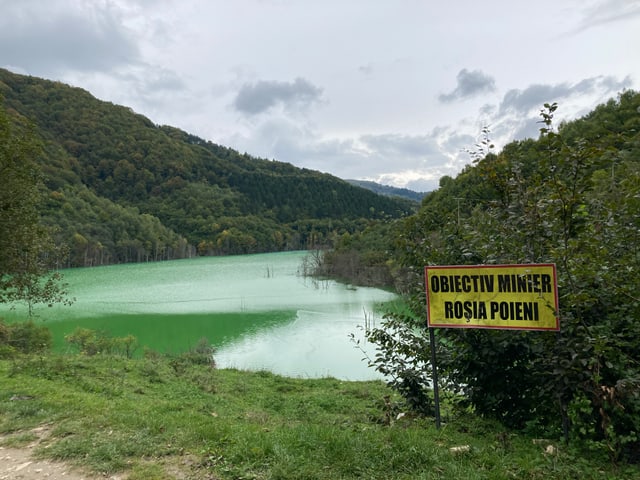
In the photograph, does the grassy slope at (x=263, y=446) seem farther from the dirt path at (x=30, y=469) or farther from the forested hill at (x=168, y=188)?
the forested hill at (x=168, y=188)

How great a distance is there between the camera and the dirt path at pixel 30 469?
353 centimetres

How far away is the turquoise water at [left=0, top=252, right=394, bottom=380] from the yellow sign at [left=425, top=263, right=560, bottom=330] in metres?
13.4

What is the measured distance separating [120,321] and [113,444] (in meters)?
27.9

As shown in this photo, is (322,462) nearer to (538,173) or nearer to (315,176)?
(538,173)

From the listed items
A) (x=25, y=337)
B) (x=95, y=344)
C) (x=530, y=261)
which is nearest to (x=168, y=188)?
(x=25, y=337)

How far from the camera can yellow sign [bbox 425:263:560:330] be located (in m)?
3.81

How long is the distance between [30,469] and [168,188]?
509 feet

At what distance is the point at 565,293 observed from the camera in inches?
157

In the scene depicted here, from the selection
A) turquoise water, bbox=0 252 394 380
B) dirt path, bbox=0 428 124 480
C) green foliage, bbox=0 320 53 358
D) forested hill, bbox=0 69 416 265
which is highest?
forested hill, bbox=0 69 416 265

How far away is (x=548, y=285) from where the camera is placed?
3791mm

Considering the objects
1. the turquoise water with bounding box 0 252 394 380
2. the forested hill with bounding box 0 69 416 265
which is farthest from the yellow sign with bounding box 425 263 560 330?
the forested hill with bounding box 0 69 416 265

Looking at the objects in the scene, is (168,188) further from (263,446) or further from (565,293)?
(565,293)

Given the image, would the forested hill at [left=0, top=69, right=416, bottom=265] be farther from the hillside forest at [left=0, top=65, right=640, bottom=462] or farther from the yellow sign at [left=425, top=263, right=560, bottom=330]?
the yellow sign at [left=425, top=263, right=560, bottom=330]

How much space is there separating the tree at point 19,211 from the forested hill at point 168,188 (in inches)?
3608
